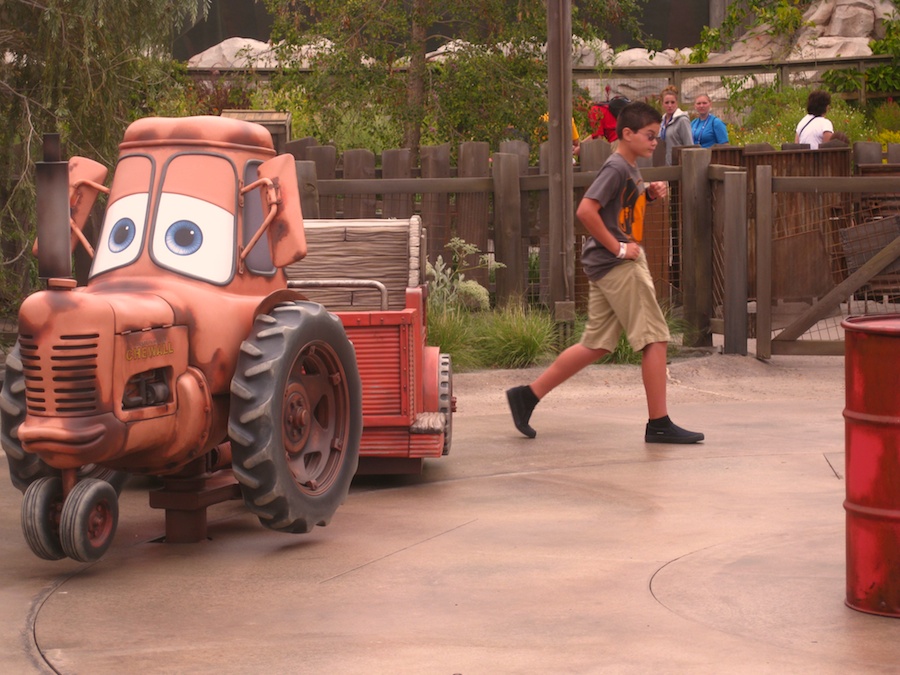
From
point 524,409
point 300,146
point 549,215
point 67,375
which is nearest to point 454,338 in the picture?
point 549,215

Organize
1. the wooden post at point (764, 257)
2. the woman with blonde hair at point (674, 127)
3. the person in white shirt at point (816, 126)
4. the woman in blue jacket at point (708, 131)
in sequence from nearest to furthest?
the wooden post at point (764, 257)
the woman with blonde hair at point (674, 127)
the person in white shirt at point (816, 126)
the woman in blue jacket at point (708, 131)

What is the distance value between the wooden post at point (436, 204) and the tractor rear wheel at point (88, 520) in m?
6.45

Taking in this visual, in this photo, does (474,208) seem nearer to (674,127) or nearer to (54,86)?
(54,86)

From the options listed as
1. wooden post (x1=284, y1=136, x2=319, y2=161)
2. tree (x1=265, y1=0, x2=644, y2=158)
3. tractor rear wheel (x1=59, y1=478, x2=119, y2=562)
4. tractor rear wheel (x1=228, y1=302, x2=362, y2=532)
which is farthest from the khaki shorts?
tree (x1=265, y1=0, x2=644, y2=158)

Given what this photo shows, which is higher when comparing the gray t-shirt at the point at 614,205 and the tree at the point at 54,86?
the tree at the point at 54,86

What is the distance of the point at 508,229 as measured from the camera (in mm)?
11078

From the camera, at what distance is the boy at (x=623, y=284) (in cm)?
739

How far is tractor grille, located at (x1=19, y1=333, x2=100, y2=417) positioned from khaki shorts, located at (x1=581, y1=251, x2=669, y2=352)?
343 cm

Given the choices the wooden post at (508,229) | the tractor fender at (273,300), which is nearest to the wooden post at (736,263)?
the wooden post at (508,229)

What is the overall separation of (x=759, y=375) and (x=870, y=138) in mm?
11225

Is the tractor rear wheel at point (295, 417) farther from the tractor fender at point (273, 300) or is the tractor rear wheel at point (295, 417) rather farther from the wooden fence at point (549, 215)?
the wooden fence at point (549, 215)

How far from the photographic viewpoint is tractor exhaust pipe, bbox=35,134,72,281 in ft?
15.2

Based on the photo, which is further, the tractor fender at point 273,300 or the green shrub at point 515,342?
the green shrub at point 515,342

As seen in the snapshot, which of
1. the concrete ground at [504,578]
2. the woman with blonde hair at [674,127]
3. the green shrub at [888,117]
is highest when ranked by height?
the green shrub at [888,117]
